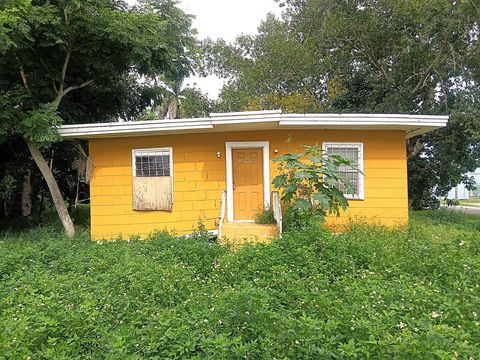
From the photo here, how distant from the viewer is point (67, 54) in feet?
30.9

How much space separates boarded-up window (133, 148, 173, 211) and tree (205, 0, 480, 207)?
424 inches

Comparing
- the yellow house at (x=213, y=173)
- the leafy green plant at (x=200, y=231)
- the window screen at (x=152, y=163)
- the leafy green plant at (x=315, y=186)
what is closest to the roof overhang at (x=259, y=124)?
the yellow house at (x=213, y=173)

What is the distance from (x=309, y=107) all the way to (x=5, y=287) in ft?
58.1

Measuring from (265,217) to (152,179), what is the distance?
3071 millimetres

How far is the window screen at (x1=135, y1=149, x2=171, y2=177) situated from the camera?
30.3ft

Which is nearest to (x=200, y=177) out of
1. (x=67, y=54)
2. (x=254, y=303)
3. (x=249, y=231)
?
(x=249, y=231)

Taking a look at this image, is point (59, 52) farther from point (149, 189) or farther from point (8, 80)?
point (149, 189)

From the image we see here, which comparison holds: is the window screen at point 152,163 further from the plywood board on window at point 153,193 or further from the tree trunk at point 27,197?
the tree trunk at point 27,197

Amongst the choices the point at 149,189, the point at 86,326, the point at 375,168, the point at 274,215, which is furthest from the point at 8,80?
the point at 375,168

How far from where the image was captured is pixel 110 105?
1263 centimetres

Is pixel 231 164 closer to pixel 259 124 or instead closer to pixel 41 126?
pixel 259 124

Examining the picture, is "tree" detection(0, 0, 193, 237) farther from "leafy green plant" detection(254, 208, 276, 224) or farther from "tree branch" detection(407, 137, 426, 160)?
"tree branch" detection(407, 137, 426, 160)

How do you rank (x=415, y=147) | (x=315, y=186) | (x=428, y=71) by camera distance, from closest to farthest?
(x=315, y=186) < (x=428, y=71) < (x=415, y=147)

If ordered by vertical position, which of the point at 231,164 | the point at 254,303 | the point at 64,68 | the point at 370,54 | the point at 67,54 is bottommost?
the point at 254,303
